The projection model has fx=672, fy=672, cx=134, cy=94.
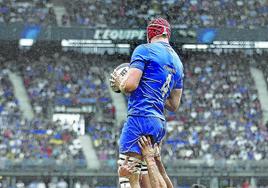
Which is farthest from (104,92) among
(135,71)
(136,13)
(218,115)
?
(135,71)

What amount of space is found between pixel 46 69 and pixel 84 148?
6.85 meters

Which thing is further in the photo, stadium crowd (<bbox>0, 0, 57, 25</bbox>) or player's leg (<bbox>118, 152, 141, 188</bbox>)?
stadium crowd (<bbox>0, 0, 57, 25</bbox>)

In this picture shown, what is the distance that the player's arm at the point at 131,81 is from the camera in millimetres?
5301

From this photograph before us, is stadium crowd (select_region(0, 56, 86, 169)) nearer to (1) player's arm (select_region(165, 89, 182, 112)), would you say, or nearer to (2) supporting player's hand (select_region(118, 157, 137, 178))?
(1) player's arm (select_region(165, 89, 182, 112))

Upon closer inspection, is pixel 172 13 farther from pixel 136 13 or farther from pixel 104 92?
pixel 104 92

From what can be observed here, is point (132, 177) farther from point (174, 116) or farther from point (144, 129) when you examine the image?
point (174, 116)

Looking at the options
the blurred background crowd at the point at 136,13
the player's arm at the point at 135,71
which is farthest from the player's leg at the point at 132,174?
the blurred background crowd at the point at 136,13

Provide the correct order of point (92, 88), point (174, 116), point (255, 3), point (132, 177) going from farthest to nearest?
point (255, 3)
point (92, 88)
point (174, 116)
point (132, 177)

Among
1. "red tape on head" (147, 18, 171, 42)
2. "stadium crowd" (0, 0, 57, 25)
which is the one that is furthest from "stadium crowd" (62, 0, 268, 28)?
"red tape on head" (147, 18, 171, 42)

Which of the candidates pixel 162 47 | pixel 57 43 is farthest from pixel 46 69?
pixel 162 47

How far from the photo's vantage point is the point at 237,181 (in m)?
25.0

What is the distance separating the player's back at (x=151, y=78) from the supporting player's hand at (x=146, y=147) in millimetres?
206

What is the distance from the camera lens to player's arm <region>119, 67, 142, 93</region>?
17.4ft

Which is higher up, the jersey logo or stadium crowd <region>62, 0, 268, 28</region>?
stadium crowd <region>62, 0, 268, 28</region>
